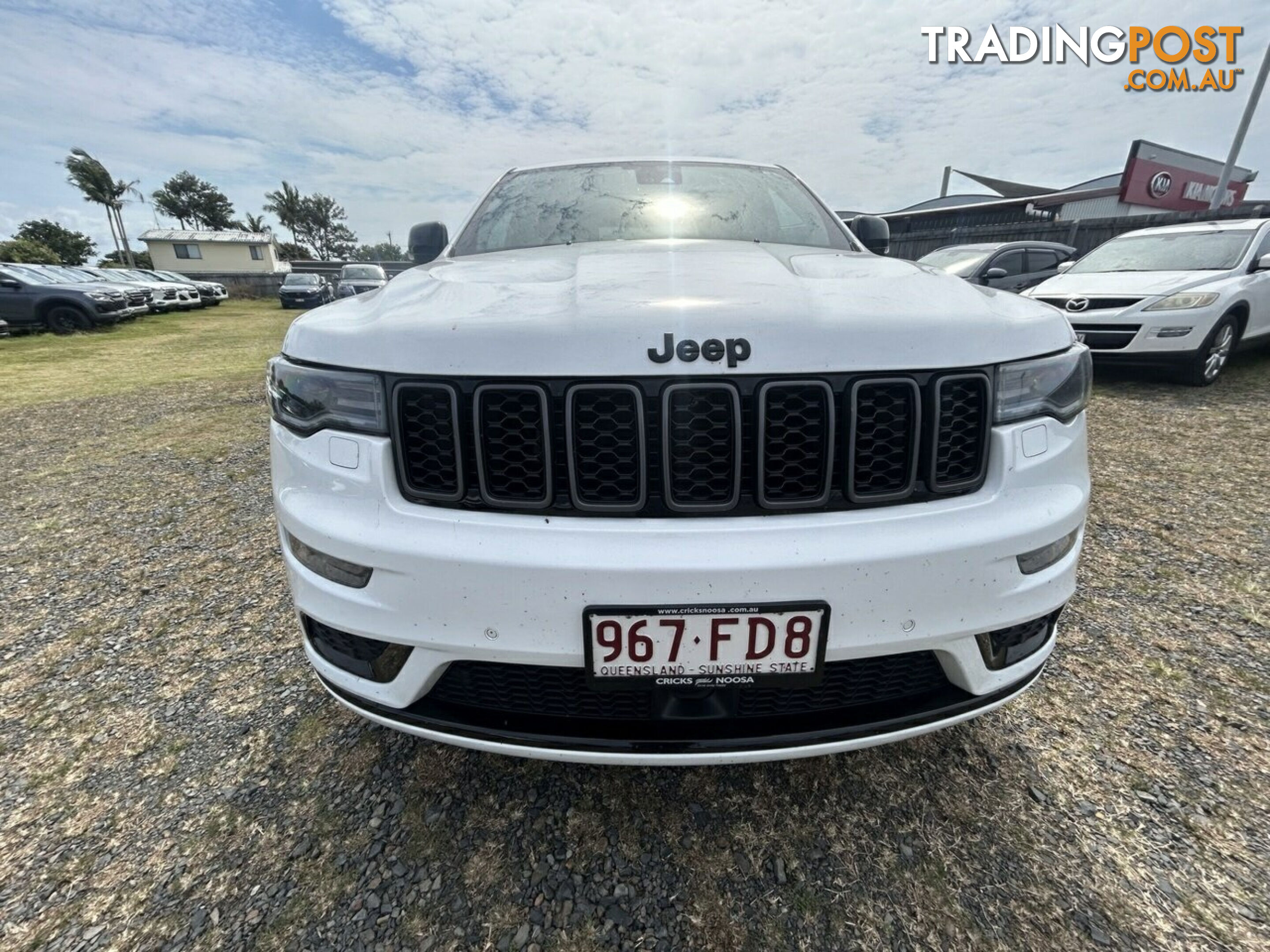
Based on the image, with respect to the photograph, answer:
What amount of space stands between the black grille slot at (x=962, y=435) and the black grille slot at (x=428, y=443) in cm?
96

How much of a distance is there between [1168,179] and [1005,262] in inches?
801

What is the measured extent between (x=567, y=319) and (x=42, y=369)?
11463mm

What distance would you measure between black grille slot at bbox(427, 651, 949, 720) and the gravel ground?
390mm

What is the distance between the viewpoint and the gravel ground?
3.98 ft

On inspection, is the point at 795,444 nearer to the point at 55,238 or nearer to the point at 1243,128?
the point at 1243,128

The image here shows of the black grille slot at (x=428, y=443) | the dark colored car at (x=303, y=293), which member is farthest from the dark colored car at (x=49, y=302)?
the black grille slot at (x=428, y=443)

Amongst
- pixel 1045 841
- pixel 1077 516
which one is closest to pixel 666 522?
pixel 1077 516

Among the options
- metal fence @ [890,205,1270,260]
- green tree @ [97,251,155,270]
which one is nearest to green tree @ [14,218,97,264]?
green tree @ [97,251,155,270]

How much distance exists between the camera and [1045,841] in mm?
1365

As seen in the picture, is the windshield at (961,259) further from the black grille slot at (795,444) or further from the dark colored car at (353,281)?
the dark colored car at (353,281)

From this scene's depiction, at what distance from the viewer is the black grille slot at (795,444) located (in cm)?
114

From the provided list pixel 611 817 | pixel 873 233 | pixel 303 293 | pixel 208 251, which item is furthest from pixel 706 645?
pixel 208 251

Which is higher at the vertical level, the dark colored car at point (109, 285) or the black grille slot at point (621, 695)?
the dark colored car at point (109, 285)

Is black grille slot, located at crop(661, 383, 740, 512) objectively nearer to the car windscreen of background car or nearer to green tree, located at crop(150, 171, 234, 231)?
the car windscreen of background car
